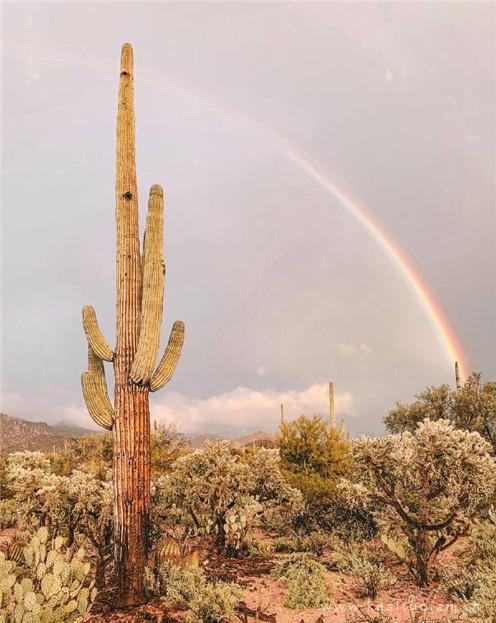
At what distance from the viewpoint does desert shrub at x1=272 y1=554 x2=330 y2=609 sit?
7492mm

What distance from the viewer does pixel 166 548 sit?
902cm

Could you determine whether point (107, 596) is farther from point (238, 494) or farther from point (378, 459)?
point (378, 459)

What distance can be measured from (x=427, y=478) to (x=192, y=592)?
4.47 meters

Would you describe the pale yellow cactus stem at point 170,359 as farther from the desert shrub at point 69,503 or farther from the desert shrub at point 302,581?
the desert shrub at point 302,581

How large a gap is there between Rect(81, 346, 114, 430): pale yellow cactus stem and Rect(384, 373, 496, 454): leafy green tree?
18.8 meters

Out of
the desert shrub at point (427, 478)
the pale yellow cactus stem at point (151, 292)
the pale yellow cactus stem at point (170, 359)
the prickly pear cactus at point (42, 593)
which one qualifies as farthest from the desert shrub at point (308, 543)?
the prickly pear cactus at point (42, 593)

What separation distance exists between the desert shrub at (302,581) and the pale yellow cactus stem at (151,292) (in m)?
4.27

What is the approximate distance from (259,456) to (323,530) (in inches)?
110

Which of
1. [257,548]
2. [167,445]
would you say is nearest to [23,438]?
[167,445]

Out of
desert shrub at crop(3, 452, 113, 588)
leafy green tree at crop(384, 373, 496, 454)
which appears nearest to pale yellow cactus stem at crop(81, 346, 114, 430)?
desert shrub at crop(3, 452, 113, 588)

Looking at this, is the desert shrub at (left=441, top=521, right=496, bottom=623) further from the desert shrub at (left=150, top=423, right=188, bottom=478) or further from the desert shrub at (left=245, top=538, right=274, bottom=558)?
the desert shrub at (left=150, top=423, right=188, bottom=478)

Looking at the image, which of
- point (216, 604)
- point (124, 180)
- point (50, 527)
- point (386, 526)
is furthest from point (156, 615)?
point (124, 180)

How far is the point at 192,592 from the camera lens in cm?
708

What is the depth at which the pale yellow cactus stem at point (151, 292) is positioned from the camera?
807 cm
